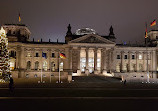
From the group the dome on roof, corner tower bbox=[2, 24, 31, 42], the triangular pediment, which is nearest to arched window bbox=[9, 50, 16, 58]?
corner tower bbox=[2, 24, 31, 42]

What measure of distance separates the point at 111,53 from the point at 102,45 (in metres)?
5.97

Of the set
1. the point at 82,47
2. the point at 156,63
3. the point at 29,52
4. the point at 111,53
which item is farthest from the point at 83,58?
the point at 156,63

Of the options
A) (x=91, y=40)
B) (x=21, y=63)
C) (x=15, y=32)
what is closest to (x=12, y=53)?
(x=21, y=63)

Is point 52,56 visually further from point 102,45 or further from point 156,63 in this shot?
point 156,63

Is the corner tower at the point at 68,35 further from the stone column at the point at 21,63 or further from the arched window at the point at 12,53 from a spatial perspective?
the arched window at the point at 12,53

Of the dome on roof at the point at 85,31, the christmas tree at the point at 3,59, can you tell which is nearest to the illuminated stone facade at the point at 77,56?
the dome on roof at the point at 85,31

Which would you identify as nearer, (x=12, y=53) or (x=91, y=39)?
(x=91, y=39)

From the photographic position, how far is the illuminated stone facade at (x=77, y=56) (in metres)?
61.9

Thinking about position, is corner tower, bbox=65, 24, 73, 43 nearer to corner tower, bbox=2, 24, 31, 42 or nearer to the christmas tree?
corner tower, bbox=2, 24, 31, 42

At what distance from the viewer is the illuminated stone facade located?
6194 cm

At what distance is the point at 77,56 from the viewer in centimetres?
6331

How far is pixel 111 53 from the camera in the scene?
64.6 metres

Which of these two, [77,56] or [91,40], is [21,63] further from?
[91,40]

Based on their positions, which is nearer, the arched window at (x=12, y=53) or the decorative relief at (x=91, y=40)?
the decorative relief at (x=91, y=40)
